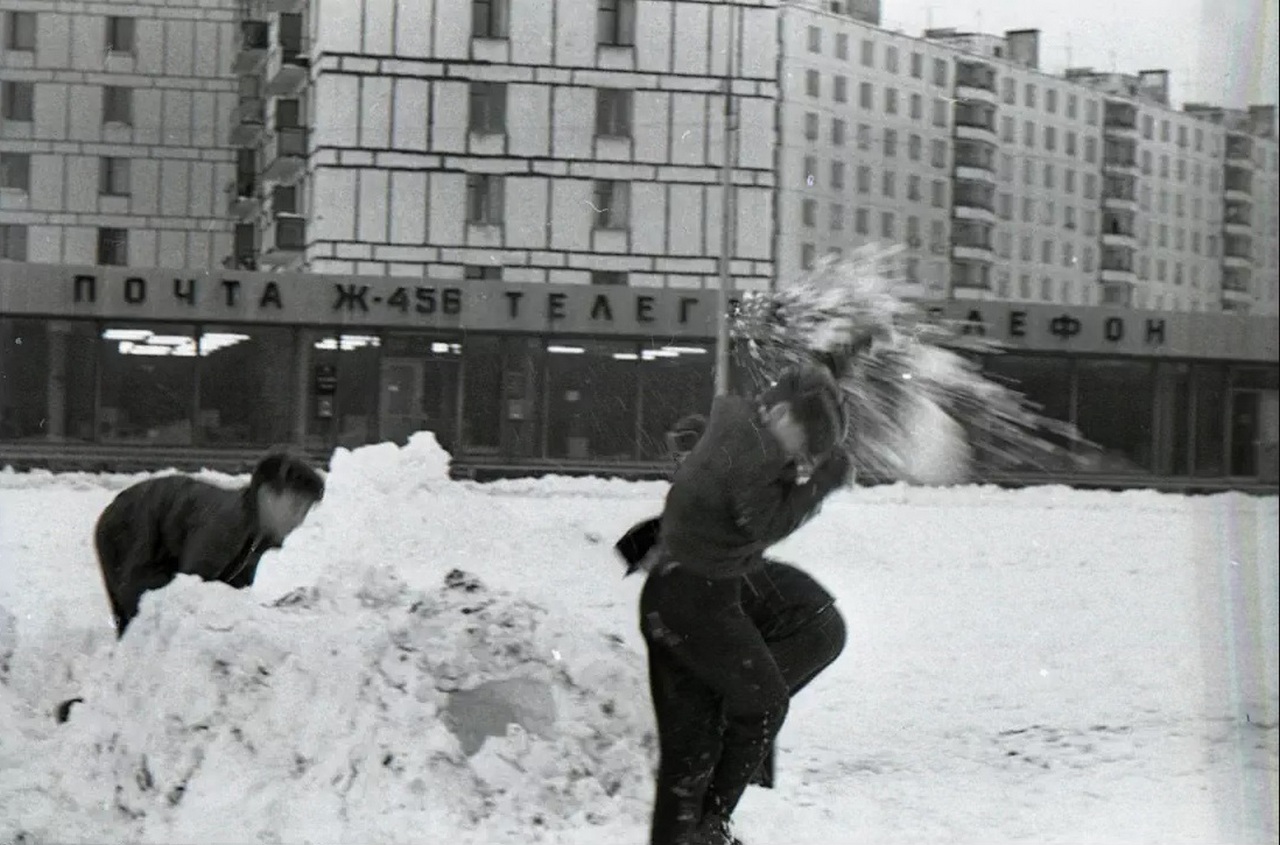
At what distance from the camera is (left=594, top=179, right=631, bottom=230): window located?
3.40 metres

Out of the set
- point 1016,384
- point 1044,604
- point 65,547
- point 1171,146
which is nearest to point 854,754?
point 1044,604

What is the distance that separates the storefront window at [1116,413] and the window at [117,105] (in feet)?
8.14

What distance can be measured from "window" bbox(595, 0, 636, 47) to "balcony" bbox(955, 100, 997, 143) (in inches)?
35.4

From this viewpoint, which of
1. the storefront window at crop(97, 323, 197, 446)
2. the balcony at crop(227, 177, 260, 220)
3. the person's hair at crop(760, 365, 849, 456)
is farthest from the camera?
the balcony at crop(227, 177, 260, 220)

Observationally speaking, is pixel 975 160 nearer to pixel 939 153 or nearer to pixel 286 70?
pixel 939 153

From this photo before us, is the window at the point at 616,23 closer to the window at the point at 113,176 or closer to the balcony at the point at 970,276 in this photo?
the balcony at the point at 970,276

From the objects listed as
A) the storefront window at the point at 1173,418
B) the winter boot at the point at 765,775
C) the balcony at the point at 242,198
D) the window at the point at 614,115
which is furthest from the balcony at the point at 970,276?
the balcony at the point at 242,198

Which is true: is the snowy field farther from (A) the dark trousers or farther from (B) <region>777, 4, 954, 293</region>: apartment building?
(B) <region>777, 4, 954, 293</region>: apartment building

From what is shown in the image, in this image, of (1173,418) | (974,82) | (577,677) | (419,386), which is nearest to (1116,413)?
(1173,418)

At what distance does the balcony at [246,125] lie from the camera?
3570mm

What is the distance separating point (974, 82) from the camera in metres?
3.67

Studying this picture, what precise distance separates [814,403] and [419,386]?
95 centimetres

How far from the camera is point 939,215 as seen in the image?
3.66 meters

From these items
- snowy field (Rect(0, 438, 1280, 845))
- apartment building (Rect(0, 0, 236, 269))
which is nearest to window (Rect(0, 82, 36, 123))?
apartment building (Rect(0, 0, 236, 269))
